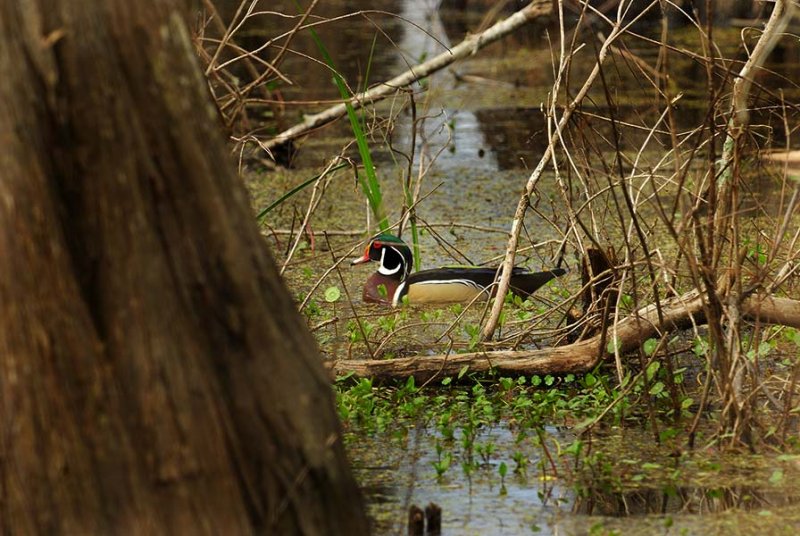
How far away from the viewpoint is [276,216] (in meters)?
7.88

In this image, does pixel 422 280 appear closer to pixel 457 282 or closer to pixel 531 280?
pixel 457 282

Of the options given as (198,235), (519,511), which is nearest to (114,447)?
(198,235)

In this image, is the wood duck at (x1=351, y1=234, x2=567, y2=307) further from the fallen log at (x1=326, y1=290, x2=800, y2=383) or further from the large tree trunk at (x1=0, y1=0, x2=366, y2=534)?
the large tree trunk at (x1=0, y1=0, x2=366, y2=534)

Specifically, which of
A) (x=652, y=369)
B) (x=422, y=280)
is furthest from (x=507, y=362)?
(x=422, y=280)

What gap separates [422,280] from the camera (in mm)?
5977

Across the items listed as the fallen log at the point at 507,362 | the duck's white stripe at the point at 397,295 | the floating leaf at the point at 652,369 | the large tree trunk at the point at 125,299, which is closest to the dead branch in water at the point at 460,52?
the duck's white stripe at the point at 397,295

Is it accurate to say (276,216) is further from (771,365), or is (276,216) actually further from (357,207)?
(771,365)

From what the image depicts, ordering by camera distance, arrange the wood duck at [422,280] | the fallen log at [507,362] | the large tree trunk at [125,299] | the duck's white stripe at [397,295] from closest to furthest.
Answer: the large tree trunk at [125,299] < the fallen log at [507,362] < the wood duck at [422,280] < the duck's white stripe at [397,295]

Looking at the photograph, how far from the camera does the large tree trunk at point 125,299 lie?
238 centimetres

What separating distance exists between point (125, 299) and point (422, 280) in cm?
360

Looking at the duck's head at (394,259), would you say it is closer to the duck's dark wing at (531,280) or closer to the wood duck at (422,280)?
the wood duck at (422,280)

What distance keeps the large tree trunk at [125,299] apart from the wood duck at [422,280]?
10.3 feet

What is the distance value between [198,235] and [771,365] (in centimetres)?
296

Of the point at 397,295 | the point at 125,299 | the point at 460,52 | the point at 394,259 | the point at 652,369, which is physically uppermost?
the point at 460,52
